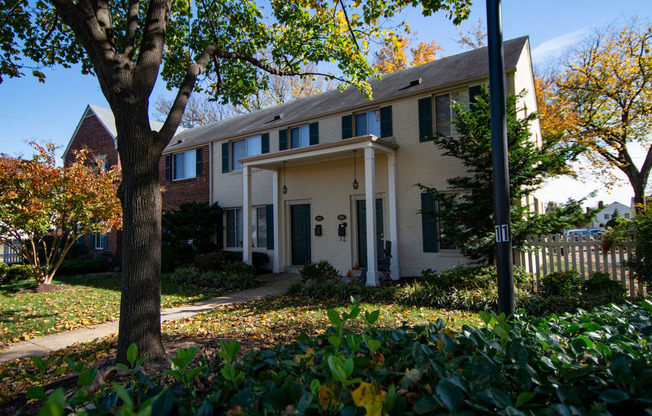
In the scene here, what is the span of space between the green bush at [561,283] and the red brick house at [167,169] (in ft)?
41.5

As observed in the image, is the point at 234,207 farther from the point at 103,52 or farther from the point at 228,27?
the point at 103,52

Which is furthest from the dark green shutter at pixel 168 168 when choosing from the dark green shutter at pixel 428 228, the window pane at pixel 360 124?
the dark green shutter at pixel 428 228

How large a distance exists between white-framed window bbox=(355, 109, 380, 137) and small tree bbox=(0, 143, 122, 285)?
765 centimetres

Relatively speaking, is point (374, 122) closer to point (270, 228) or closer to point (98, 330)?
→ point (270, 228)

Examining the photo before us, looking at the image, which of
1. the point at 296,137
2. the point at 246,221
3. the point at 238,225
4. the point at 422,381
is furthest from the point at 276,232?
the point at 422,381

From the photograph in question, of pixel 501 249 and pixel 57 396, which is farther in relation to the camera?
pixel 501 249

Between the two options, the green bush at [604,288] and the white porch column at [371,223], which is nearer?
the green bush at [604,288]

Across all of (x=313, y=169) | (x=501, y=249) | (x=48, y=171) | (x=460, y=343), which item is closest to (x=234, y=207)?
(x=313, y=169)

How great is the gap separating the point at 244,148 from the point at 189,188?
11.5 feet

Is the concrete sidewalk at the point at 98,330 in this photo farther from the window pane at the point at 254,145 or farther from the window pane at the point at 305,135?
the window pane at the point at 254,145

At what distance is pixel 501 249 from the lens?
3881mm

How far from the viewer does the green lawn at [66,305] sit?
6.48 meters

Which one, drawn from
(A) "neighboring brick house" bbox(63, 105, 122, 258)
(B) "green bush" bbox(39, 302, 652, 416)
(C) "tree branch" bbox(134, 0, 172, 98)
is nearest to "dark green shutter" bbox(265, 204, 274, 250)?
(C) "tree branch" bbox(134, 0, 172, 98)

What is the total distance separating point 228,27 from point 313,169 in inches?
217
